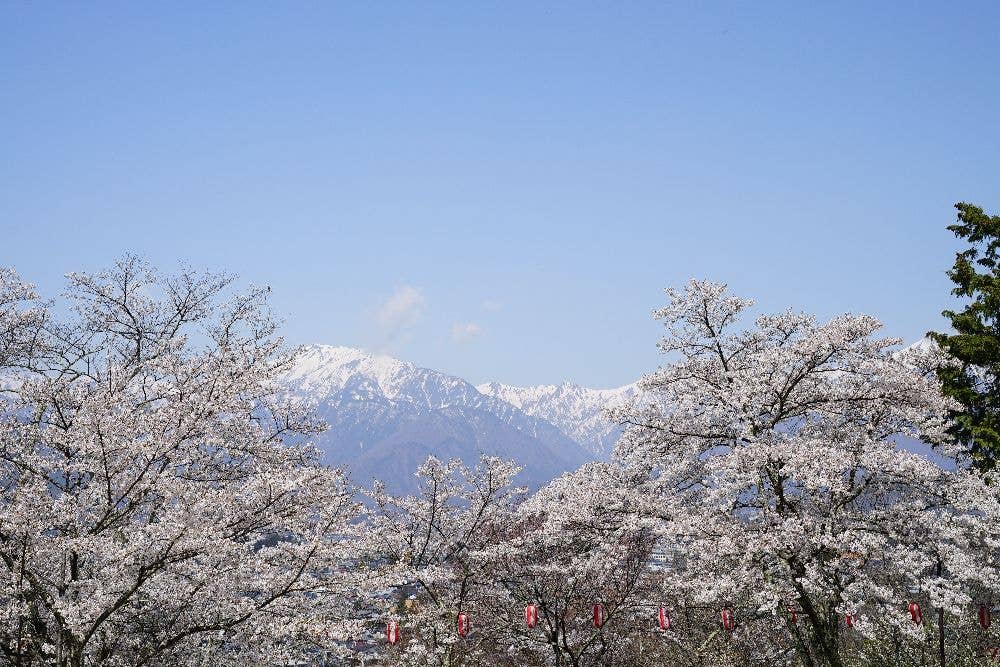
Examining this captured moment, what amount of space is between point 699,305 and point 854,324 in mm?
2957

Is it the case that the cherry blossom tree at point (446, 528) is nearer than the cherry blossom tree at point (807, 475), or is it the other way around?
the cherry blossom tree at point (807, 475)

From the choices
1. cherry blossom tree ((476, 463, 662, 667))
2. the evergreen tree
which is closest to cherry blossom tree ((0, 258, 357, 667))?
cherry blossom tree ((476, 463, 662, 667))

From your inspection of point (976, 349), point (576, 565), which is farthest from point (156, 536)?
point (976, 349)

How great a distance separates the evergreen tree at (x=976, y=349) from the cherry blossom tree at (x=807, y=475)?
17.0 inches

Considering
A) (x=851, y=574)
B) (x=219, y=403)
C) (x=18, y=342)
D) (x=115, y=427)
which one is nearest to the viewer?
(x=115, y=427)

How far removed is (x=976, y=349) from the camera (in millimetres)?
13719

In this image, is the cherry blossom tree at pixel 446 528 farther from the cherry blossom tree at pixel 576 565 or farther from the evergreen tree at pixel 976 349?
the evergreen tree at pixel 976 349

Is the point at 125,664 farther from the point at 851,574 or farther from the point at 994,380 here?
the point at 994,380

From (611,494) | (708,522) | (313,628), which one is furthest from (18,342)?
(708,522)

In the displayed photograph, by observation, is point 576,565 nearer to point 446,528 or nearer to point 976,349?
point 446,528


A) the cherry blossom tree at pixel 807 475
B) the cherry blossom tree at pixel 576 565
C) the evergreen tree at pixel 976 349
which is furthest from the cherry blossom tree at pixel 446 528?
the evergreen tree at pixel 976 349

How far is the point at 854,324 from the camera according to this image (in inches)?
495

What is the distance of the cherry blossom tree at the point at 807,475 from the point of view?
1115 cm

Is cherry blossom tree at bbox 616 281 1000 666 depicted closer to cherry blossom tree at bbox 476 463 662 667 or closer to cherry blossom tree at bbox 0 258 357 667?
cherry blossom tree at bbox 476 463 662 667
